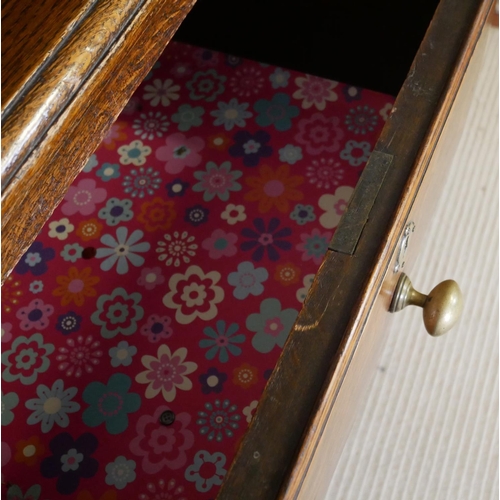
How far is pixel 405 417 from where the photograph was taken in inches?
25.8

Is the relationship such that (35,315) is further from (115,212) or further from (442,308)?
(442,308)

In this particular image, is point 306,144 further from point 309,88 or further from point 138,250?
point 138,250

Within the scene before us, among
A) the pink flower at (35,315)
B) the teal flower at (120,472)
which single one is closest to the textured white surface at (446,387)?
the teal flower at (120,472)

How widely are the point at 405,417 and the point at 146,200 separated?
1.94ft

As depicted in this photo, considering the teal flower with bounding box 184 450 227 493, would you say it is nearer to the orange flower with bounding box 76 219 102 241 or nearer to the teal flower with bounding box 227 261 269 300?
the teal flower with bounding box 227 261 269 300

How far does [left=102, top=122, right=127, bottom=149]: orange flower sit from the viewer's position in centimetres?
108

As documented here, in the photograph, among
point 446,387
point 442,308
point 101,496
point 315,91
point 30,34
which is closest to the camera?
point 30,34

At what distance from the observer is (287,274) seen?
0.96m

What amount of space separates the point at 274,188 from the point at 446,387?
0.48 metres

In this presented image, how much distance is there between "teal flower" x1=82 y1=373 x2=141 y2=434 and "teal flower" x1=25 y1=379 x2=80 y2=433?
2cm

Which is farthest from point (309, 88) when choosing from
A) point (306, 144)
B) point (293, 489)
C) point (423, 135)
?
point (293, 489)

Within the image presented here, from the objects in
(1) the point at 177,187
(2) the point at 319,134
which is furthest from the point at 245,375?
(2) the point at 319,134

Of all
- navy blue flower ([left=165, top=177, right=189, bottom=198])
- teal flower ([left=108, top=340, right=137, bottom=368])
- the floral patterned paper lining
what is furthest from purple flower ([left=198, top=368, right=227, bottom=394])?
navy blue flower ([left=165, top=177, right=189, bottom=198])

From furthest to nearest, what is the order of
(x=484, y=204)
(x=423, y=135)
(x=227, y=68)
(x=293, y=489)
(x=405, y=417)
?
1. (x=227, y=68)
2. (x=484, y=204)
3. (x=405, y=417)
4. (x=423, y=135)
5. (x=293, y=489)
